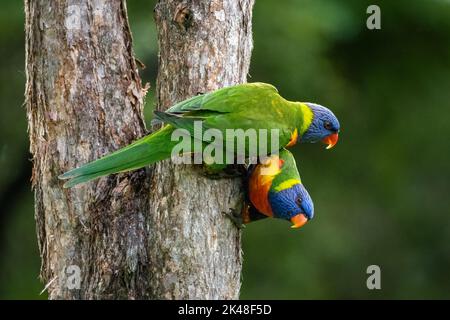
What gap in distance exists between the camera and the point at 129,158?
434 centimetres

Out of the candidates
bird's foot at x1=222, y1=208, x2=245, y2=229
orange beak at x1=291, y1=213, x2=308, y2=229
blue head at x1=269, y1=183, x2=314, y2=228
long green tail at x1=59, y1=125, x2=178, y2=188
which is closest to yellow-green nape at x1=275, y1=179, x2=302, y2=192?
blue head at x1=269, y1=183, x2=314, y2=228

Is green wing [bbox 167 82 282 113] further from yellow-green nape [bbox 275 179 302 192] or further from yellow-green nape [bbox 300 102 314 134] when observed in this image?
yellow-green nape [bbox 275 179 302 192]

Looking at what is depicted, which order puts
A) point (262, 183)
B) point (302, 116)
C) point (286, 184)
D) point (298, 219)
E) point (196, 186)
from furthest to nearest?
point (302, 116) < point (298, 219) < point (286, 184) < point (262, 183) < point (196, 186)

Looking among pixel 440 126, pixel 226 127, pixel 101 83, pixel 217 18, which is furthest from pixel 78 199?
pixel 440 126

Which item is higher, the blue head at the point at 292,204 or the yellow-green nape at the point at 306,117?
the yellow-green nape at the point at 306,117

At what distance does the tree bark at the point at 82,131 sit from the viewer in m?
4.60

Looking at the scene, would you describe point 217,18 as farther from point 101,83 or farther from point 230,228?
point 230,228

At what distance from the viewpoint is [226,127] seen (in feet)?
14.7

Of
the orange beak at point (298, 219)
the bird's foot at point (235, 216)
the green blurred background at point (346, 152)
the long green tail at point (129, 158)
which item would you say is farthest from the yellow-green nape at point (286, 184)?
the green blurred background at point (346, 152)

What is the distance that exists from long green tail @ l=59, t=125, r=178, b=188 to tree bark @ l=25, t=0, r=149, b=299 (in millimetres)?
324

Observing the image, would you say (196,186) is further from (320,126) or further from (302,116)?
(320,126)

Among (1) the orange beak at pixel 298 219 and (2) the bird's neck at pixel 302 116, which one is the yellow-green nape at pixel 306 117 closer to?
(2) the bird's neck at pixel 302 116

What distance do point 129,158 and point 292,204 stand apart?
1.10 m

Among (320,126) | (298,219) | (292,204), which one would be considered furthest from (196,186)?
(320,126)
